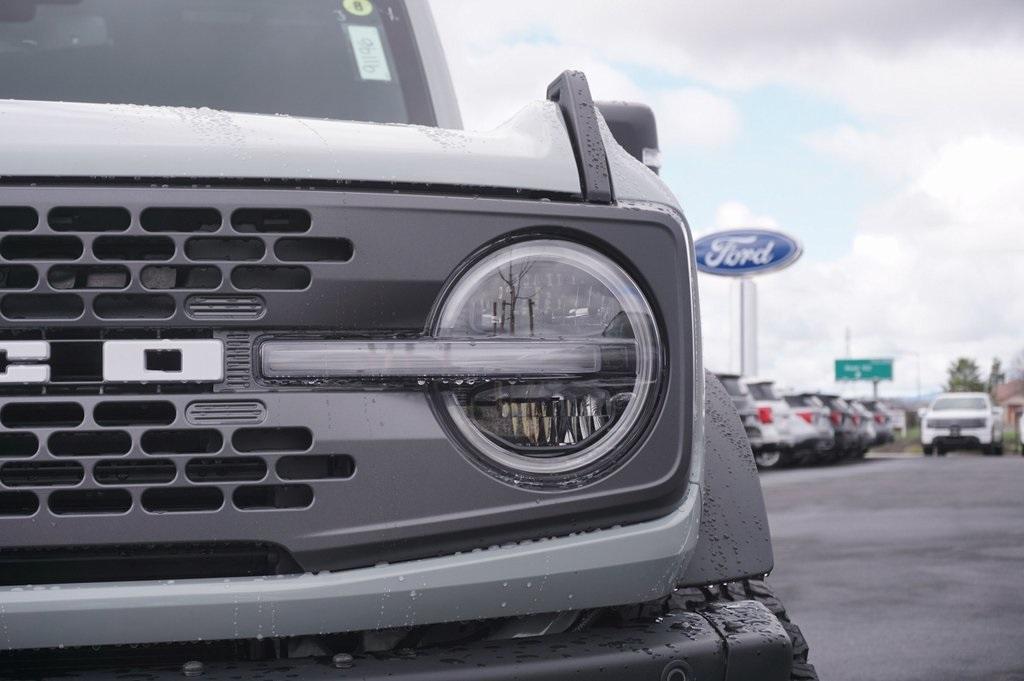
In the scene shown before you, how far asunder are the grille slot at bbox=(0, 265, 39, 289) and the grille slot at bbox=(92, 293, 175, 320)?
8cm

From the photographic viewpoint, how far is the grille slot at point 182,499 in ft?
4.84

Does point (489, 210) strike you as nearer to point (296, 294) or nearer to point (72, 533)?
point (296, 294)

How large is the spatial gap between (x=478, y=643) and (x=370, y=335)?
0.41 m

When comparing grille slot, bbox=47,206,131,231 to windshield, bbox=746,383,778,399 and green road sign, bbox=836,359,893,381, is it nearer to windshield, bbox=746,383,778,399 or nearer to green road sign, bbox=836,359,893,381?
windshield, bbox=746,383,778,399

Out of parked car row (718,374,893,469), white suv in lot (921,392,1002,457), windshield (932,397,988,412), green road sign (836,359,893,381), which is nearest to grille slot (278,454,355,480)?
parked car row (718,374,893,469)

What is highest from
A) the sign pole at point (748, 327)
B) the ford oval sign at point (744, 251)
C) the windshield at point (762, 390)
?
the ford oval sign at point (744, 251)

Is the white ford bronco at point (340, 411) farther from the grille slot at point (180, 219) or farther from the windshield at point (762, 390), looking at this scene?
the windshield at point (762, 390)

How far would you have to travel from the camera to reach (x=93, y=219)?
1501 mm

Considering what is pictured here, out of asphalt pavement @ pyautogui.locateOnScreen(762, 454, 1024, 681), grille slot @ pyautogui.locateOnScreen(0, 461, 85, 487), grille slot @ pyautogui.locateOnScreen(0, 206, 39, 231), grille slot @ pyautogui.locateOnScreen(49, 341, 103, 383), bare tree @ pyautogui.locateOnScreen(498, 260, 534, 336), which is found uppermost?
grille slot @ pyautogui.locateOnScreen(0, 206, 39, 231)

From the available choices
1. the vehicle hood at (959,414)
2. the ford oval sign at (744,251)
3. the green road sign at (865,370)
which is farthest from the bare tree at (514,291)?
the green road sign at (865,370)

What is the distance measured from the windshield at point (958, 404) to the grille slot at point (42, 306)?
3414cm

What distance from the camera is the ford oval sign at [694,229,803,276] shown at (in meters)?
35.4

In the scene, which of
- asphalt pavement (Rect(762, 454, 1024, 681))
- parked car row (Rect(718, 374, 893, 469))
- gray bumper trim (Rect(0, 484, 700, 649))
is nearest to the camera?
gray bumper trim (Rect(0, 484, 700, 649))

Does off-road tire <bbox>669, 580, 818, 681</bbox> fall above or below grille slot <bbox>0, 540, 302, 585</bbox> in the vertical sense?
below
